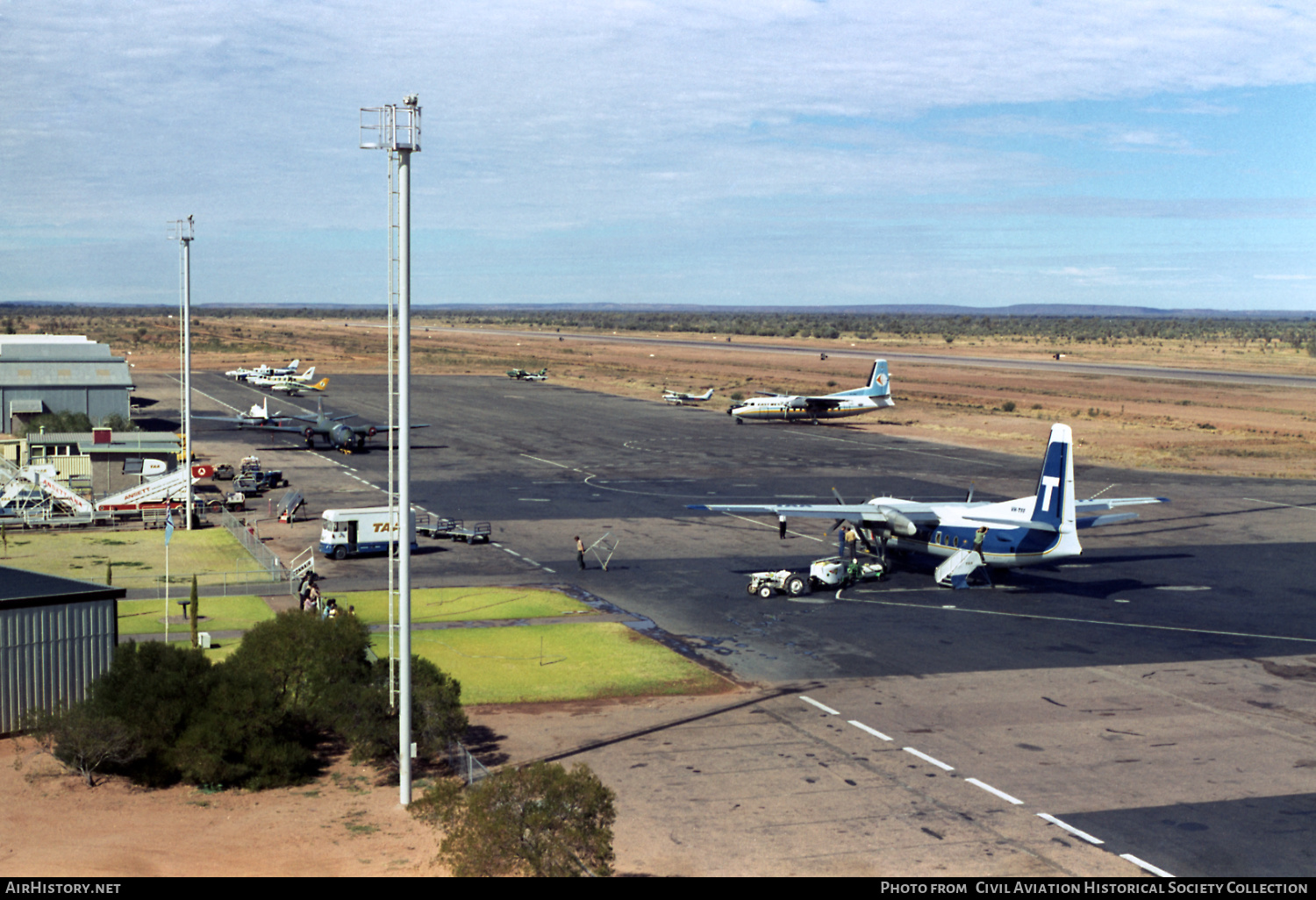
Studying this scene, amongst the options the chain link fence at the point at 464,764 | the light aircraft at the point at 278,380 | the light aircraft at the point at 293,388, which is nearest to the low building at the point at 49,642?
the chain link fence at the point at 464,764

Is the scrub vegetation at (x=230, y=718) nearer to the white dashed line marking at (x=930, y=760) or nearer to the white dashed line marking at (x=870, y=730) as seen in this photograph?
the white dashed line marking at (x=870, y=730)

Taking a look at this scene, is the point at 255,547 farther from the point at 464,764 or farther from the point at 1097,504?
the point at 1097,504

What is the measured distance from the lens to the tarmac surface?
87.7 ft

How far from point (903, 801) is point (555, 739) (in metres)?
9.56

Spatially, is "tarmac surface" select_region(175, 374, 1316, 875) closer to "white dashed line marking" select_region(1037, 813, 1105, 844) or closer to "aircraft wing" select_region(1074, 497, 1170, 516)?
"white dashed line marking" select_region(1037, 813, 1105, 844)

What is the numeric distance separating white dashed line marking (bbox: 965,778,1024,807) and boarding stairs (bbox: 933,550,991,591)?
74.4 feet

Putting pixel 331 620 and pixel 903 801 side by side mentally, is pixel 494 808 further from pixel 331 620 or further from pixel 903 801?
pixel 331 620

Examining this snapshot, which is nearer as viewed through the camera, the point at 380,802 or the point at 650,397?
the point at 380,802

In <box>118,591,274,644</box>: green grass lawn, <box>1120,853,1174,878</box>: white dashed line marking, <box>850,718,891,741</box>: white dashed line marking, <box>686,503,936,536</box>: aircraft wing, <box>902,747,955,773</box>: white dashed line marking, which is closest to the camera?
<box>1120,853,1174,878</box>: white dashed line marking

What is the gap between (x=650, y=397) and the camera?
490ft

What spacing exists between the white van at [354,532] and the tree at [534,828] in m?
34.8

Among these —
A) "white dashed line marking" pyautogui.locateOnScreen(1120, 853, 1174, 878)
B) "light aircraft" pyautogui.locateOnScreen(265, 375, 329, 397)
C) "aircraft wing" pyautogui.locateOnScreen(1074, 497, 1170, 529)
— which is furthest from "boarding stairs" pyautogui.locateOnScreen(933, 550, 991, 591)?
"light aircraft" pyautogui.locateOnScreen(265, 375, 329, 397)

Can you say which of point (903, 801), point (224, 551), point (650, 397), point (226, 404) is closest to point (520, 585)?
point (224, 551)

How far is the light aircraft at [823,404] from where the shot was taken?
119 m
